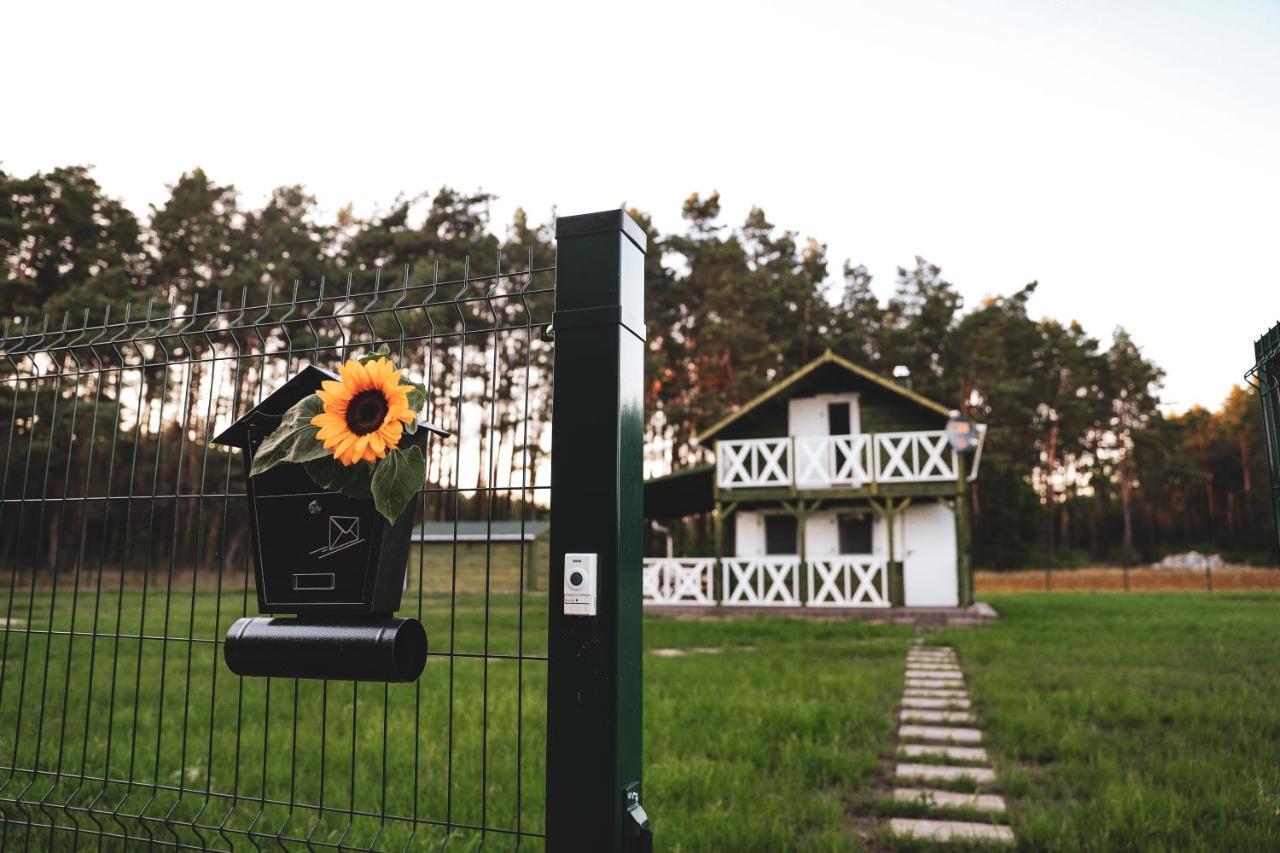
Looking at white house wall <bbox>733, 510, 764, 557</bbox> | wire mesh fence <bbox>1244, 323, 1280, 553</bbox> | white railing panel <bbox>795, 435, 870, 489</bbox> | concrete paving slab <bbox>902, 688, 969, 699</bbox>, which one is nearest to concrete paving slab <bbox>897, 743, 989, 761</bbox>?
concrete paving slab <bbox>902, 688, 969, 699</bbox>

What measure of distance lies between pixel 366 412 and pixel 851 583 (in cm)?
1492

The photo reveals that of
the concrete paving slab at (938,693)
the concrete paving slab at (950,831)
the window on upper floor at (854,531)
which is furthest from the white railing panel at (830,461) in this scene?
the concrete paving slab at (950,831)

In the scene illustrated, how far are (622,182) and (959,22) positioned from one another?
72.5 feet

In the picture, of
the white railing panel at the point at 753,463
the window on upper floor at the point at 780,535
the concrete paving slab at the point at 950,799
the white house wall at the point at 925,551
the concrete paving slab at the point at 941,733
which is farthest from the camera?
the window on upper floor at the point at 780,535

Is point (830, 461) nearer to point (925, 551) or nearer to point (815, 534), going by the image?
point (815, 534)

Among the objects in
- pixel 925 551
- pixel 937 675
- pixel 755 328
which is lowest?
pixel 937 675

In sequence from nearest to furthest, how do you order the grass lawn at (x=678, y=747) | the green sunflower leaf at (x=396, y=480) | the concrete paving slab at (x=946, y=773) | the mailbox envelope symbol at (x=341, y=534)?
the green sunflower leaf at (x=396, y=480)
the mailbox envelope symbol at (x=341, y=534)
the grass lawn at (x=678, y=747)
the concrete paving slab at (x=946, y=773)

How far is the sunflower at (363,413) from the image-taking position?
203 cm

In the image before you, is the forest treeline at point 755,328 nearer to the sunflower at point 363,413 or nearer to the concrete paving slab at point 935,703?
the concrete paving slab at point 935,703

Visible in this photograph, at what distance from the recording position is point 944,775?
4.25 m

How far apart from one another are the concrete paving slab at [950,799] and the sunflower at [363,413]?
3037mm

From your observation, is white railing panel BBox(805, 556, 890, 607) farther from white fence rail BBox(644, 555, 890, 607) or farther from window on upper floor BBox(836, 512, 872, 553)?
window on upper floor BBox(836, 512, 872, 553)

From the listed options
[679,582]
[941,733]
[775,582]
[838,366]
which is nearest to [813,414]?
[838,366]

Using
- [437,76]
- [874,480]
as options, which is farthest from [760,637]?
[437,76]
